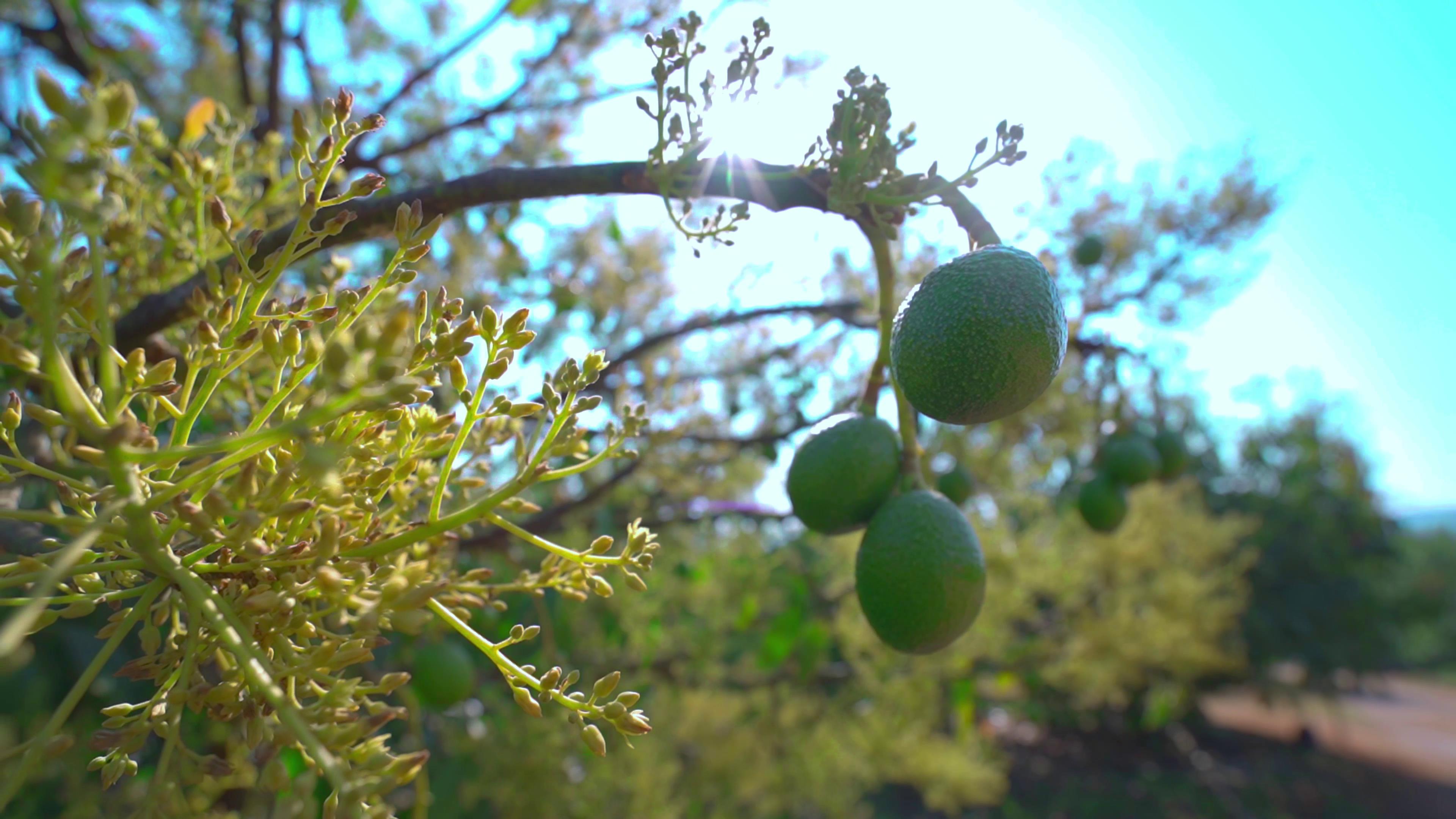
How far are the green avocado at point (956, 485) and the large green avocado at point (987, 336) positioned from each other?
1.18 metres

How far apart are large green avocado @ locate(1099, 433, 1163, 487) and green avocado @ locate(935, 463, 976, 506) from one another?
0.54 metres

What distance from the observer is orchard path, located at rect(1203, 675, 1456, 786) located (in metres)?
12.9

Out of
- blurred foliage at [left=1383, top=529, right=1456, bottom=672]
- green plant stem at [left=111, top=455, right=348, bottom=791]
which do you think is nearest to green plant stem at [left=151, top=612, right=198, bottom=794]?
green plant stem at [left=111, top=455, right=348, bottom=791]

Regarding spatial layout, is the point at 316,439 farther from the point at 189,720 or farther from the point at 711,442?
the point at 711,442

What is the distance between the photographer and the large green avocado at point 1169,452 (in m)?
2.81

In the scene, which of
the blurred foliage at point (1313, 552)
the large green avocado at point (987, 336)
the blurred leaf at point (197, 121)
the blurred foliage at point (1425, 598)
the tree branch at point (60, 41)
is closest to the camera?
the large green avocado at point (987, 336)

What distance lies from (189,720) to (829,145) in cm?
201

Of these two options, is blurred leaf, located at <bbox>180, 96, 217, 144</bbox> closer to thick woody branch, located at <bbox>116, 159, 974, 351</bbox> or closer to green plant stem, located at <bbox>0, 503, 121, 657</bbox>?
thick woody branch, located at <bbox>116, 159, 974, 351</bbox>

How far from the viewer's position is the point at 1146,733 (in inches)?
440

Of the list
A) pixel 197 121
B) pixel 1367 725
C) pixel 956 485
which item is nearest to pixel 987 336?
pixel 197 121


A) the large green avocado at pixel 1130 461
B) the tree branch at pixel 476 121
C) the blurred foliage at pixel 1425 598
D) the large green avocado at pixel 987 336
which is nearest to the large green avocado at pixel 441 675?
the tree branch at pixel 476 121

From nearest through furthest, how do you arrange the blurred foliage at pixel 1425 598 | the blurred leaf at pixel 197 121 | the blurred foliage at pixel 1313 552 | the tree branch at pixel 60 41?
the blurred leaf at pixel 197 121 < the tree branch at pixel 60 41 < the blurred foliage at pixel 1313 552 < the blurred foliage at pixel 1425 598

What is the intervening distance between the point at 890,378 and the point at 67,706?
3.91 feet

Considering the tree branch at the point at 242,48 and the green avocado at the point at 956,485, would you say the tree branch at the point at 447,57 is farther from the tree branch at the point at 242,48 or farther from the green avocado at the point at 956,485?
the green avocado at the point at 956,485
